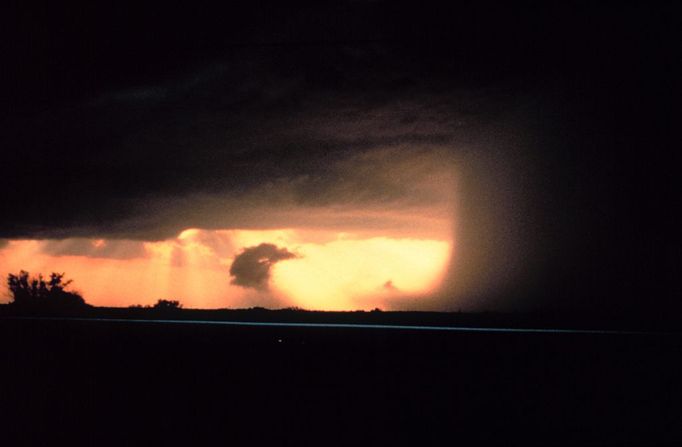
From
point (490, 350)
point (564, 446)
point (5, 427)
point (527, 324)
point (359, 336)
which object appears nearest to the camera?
point (564, 446)

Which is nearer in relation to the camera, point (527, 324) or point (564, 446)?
point (564, 446)

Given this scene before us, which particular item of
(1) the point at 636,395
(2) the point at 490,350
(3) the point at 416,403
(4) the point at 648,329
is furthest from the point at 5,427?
(4) the point at 648,329

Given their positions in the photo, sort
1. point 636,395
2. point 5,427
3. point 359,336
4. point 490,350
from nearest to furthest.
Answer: point 636,395
point 5,427
point 490,350
point 359,336

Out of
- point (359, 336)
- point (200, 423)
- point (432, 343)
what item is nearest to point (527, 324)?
point (432, 343)

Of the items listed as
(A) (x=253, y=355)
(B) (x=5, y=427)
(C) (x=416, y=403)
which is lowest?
(B) (x=5, y=427)

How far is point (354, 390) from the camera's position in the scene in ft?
5.86

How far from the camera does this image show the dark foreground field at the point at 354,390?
1607mm

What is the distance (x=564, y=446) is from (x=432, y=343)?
64 cm

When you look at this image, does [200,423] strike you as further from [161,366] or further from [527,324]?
[527,324]

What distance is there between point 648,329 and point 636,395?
2.35ft

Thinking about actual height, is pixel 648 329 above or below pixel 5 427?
above

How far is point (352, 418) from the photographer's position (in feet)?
5.54

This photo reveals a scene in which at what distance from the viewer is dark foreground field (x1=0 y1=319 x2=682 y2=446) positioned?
5.27 feet

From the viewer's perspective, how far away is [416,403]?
1.71 metres
